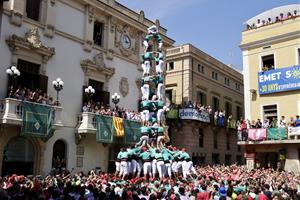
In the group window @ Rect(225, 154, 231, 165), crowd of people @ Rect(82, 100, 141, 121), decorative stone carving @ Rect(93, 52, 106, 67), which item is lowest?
window @ Rect(225, 154, 231, 165)

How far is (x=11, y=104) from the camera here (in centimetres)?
1927

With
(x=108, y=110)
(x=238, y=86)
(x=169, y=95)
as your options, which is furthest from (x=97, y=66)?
(x=238, y=86)

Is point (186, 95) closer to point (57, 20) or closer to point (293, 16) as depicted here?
point (293, 16)

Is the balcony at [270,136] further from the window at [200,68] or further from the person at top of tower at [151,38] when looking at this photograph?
the window at [200,68]

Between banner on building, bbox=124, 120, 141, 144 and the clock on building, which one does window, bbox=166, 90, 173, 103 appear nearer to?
the clock on building

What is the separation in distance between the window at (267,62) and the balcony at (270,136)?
17.3ft

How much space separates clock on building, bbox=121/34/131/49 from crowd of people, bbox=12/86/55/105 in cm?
903

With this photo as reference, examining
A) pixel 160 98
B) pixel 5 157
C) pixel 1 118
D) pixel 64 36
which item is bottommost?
pixel 5 157

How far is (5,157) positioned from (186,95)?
61.5 feet

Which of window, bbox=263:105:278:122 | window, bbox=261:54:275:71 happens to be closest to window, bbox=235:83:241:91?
window, bbox=261:54:275:71

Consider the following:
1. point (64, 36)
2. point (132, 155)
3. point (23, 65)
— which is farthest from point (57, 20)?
point (132, 155)

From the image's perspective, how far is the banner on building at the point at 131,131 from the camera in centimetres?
2606

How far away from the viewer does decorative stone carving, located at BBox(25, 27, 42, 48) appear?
21709 mm

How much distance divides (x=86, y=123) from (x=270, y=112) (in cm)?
1352
